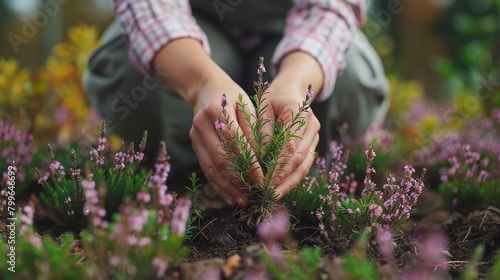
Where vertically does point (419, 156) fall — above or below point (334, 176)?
below

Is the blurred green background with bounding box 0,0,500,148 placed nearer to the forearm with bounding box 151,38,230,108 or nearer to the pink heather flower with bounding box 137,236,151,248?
the forearm with bounding box 151,38,230,108

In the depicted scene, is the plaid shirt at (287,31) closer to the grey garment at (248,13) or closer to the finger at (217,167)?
the grey garment at (248,13)

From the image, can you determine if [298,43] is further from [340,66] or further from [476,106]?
[476,106]

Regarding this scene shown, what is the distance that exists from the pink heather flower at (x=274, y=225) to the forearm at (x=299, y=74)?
43 cm

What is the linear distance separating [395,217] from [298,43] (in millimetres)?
953

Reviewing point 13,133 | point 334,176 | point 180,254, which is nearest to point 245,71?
point 13,133

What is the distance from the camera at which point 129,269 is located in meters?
1.28

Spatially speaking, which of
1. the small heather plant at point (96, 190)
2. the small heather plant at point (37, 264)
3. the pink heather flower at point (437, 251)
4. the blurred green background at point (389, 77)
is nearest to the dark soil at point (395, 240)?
the pink heather flower at point (437, 251)

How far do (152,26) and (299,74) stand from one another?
0.70 metres

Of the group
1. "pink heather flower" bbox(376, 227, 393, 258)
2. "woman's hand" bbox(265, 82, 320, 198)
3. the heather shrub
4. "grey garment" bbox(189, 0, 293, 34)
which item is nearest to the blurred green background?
the heather shrub

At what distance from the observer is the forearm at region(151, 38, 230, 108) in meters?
2.13

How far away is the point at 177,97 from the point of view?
337 centimetres

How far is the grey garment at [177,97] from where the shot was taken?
10.8 ft

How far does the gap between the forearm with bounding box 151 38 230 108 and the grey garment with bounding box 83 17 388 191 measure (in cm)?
82
